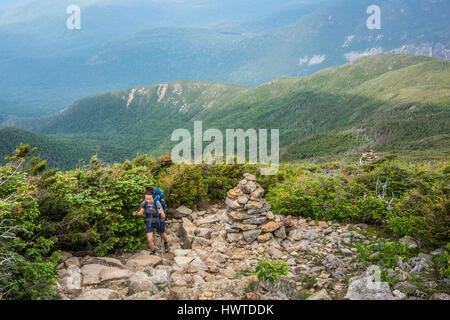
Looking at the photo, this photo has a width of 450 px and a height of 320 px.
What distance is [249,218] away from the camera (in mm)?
8289

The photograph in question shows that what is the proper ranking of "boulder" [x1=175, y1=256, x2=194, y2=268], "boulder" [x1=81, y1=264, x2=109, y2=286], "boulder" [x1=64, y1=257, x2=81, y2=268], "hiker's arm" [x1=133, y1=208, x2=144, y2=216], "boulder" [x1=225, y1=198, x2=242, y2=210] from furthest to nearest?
1. "boulder" [x1=225, y1=198, x2=242, y2=210]
2. "hiker's arm" [x1=133, y1=208, x2=144, y2=216]
3. "boulder" [x1=175, y1=256, x2=194, y2=268]
4. "boulder" [x1=64, y1=257, x2=81, y2=268]
5. "boulder" [x1=81, y1=264, x2=109, y2=286]

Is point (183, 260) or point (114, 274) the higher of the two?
point (114, 274)

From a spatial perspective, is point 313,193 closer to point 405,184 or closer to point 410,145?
point 405,184

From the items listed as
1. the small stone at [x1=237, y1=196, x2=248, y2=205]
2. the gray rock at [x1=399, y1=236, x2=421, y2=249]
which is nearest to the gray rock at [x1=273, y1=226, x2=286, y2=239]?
the small stone at [x1=237, y1=196, x2=248, y2=205]

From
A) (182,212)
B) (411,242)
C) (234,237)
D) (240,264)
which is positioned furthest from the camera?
(182,212)

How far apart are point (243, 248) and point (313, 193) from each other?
3582mm

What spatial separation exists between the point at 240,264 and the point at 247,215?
1.76m

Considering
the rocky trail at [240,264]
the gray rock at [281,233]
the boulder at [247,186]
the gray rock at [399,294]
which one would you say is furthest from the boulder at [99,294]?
the gray rock at [399,294]

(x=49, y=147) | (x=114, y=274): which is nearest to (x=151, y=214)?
(x=114, y=274)

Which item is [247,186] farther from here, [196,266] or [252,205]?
[196,266]

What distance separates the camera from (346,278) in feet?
18.7

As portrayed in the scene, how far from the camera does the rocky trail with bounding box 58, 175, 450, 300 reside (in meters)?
5.05

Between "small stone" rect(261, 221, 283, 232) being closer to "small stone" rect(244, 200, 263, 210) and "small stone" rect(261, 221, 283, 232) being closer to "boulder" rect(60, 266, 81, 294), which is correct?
"small stone" rect(244, 200, 263, 210)

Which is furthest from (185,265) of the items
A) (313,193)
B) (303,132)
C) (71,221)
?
(303,132)
